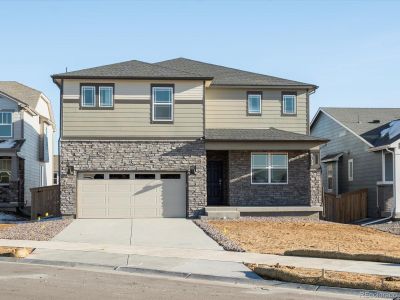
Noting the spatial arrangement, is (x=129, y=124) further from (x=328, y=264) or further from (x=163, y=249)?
(x=328, y=264)

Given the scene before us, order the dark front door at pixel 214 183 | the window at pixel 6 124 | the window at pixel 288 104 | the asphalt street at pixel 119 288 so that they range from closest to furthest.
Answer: the asphalt street at pixel 119 288 < the dark front door at pixel 214 183 < the window at pixel 288 104 < the window at pixel 6 124

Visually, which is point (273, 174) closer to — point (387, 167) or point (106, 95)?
point (387, 167)

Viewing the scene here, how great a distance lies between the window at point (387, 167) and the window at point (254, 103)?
20.9ft

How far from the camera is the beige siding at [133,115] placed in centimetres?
2656

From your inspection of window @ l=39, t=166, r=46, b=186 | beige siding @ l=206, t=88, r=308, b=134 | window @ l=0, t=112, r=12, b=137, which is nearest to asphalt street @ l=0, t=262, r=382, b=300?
beige siding @ l=206, t=88, r=308, b=134

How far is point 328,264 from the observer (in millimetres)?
13844

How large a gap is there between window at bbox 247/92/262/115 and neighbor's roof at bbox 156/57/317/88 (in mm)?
595

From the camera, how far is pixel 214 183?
2922 centimetres

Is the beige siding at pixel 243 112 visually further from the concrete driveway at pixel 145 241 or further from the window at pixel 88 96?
the concrete driveway at pixel 145 241

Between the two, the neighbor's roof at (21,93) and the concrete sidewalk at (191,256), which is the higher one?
the neighbor's roof at (21,93)

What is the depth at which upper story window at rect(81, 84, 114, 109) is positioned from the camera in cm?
2670

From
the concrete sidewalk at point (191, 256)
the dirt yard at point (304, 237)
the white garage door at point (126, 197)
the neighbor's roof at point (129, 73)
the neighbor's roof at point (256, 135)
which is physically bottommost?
the dirt yard at point (304, 237)

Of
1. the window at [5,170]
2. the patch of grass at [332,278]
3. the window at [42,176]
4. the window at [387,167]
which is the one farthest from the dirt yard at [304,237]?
Answer: the window at [42,176]

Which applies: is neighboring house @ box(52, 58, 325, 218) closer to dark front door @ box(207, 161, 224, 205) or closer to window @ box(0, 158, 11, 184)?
dark front door @ box(207, 161, 224, 205)
